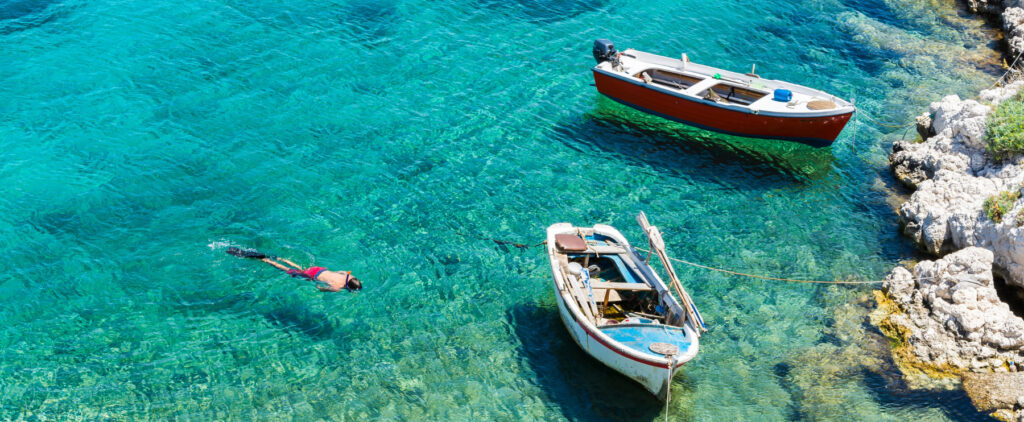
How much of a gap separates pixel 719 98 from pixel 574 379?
11689mm

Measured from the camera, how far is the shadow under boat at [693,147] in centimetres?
1972

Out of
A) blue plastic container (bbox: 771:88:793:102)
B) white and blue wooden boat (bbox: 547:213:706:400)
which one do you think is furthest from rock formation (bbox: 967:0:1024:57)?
white and blue wooden boat (bbox: 547:213:706:400)

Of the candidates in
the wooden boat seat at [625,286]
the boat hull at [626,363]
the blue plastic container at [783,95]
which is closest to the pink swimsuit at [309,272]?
the boat hull at [626,363]

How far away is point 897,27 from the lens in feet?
91.9

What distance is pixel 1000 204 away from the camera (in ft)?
49.5

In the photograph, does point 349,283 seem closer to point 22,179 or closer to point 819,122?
point 22,179

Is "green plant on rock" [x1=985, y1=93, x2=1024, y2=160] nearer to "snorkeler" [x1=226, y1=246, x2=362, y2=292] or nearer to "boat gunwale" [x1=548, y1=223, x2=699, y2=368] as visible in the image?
"boat gunwale" [x1=548, y1=223, x2=699, y2=368]

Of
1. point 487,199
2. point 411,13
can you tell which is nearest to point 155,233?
point 487,199

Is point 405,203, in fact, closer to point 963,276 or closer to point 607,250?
point 607,250

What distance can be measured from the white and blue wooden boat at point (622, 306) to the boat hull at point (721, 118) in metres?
6.80

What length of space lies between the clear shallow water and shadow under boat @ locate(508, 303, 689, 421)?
0.19ft

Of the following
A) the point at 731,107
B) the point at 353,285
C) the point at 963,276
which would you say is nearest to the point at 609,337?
the point at 353,285

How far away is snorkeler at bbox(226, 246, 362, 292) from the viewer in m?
14.6

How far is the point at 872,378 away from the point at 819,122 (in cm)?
845
